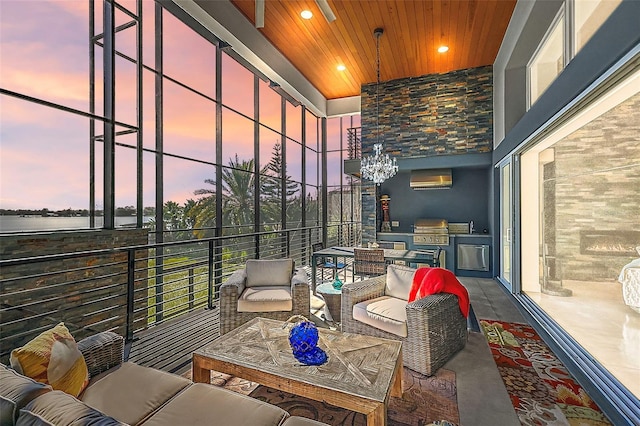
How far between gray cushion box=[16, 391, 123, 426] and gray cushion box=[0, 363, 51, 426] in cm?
3

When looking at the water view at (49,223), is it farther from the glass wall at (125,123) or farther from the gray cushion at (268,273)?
the gray cushion at (268,273)

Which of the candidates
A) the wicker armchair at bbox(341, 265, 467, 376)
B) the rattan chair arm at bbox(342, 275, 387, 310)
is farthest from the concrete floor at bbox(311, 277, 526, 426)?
the rattan chair arm at bbox(342, 275, 387, 310)

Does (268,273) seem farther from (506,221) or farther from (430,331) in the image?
(506,221)

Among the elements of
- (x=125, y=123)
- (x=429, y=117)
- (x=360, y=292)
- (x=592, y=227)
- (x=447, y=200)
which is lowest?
(x=360, y=292)

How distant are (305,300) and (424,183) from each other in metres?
4.24

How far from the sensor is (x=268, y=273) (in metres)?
3.45

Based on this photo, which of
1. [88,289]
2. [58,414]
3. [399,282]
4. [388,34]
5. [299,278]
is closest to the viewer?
[58,414]

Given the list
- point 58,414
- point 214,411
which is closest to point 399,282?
point 214,411

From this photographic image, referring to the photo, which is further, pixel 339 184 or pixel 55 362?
pixel 339 184

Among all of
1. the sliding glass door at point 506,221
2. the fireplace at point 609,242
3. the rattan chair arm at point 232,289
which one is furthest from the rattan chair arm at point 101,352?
the sliding glass door at point 506,221

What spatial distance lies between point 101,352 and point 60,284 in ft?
3.44

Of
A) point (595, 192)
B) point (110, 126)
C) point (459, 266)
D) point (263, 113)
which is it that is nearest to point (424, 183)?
point (459, 266)

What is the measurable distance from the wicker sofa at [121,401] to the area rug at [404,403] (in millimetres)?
668

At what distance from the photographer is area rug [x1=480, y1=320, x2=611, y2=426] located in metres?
1.87
